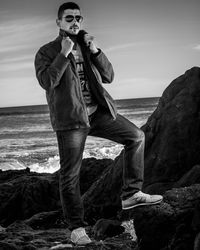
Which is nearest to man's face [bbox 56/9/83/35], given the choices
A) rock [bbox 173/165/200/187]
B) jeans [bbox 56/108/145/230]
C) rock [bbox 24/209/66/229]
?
jeans [bbox 56/108/145/230]

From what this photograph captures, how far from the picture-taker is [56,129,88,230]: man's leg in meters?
4.47

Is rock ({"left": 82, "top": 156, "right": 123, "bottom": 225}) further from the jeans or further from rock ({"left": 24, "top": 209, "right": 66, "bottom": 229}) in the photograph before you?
the jeans

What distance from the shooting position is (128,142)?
4.71 metres

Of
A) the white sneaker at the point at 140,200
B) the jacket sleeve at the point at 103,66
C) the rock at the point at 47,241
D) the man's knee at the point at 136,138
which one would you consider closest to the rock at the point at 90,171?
the rock at the point at 47,241

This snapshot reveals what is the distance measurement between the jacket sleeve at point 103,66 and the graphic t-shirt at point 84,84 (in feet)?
0.43

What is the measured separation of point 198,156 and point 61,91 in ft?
8.61

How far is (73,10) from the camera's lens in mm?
4520

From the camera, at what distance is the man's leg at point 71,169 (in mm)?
4469

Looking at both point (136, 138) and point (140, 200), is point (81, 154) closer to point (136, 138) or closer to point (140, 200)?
point (136, 138)

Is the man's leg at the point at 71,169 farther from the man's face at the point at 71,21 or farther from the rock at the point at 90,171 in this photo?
the rock at the point at 90,171

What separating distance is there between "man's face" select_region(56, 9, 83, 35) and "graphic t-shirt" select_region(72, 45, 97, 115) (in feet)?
0.60

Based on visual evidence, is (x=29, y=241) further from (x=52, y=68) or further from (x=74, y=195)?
(x=52, y=68)

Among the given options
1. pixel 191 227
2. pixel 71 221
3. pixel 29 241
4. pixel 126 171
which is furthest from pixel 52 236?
pixel 191 227

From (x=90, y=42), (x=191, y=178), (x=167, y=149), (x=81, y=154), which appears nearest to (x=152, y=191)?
(x=191, y=178)
